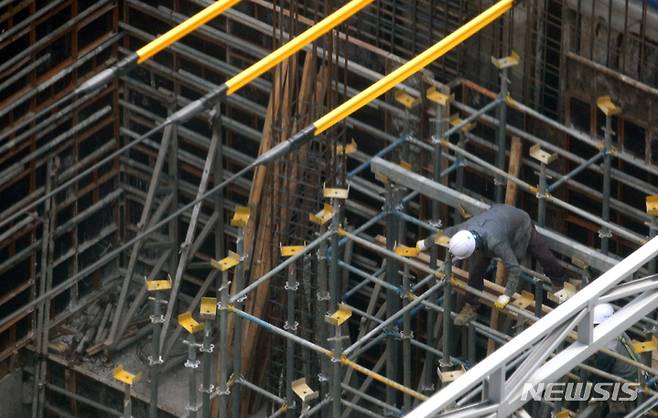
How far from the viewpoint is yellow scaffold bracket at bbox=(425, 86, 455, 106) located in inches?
1533

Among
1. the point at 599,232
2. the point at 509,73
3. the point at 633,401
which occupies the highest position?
the point at 509,73

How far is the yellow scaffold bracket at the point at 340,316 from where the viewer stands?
3709 centimetres

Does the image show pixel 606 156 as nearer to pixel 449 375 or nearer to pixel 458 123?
pixel 458 123

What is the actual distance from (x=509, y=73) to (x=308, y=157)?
9.69 ft

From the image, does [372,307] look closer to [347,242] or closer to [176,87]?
[347,242]

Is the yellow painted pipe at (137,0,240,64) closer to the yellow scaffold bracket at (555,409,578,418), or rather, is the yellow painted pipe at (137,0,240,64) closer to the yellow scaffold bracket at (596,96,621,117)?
the yellow scaffold bracket at (596,96,621,117)

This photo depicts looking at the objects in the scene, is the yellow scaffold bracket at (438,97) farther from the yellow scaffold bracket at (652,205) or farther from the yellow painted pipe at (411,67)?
the yellow scaffold bracket at (652,205)

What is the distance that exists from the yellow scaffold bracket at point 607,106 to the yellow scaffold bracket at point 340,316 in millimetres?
4066

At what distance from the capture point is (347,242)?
40.5 m

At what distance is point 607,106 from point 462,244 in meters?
3.07

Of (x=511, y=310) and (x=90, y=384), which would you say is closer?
(x=511, y=310)

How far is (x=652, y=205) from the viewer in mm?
37188

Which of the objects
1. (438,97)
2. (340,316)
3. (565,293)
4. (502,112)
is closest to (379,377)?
(340,316)

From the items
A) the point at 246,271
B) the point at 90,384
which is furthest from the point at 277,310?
the point at 90,384
